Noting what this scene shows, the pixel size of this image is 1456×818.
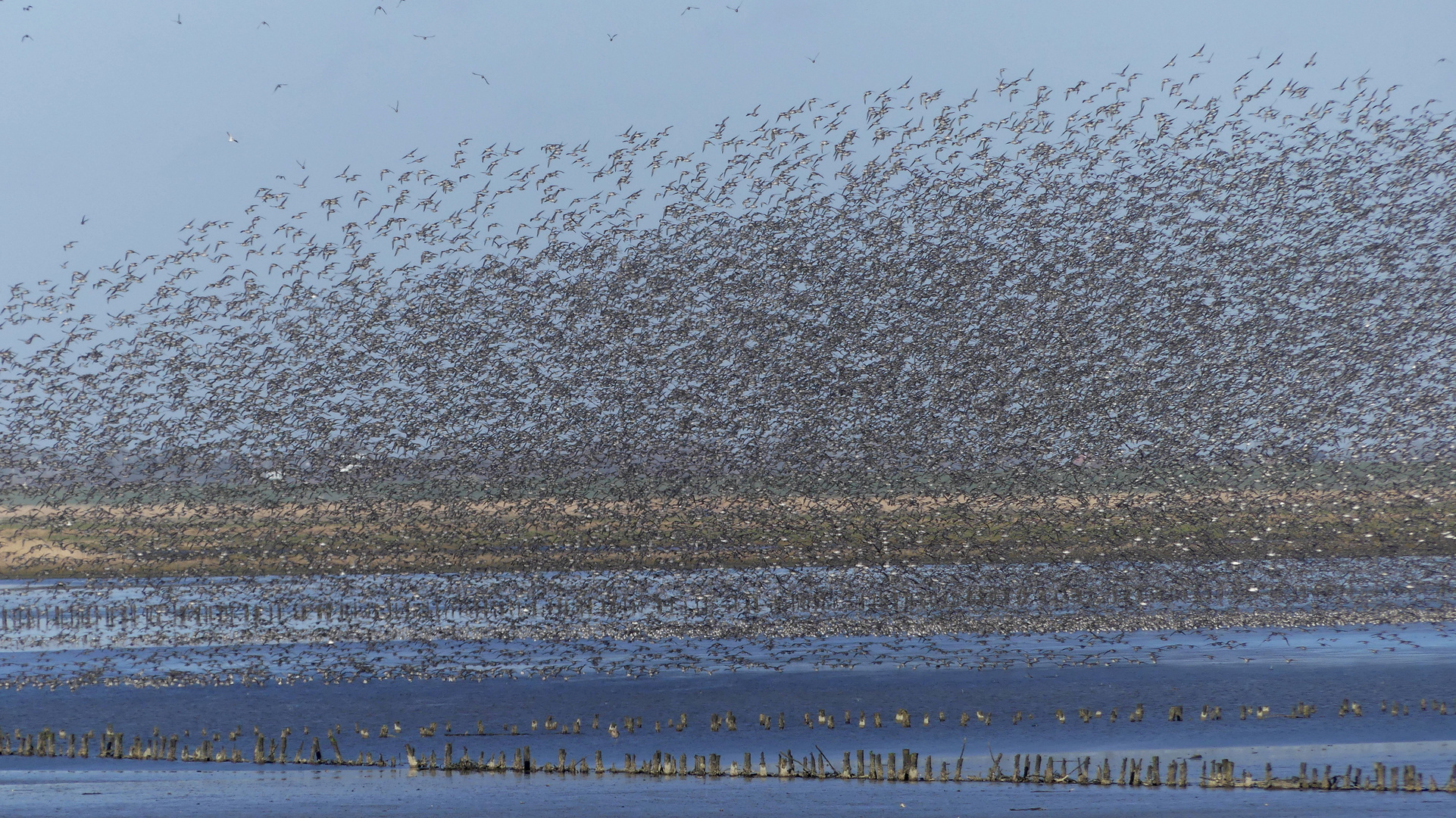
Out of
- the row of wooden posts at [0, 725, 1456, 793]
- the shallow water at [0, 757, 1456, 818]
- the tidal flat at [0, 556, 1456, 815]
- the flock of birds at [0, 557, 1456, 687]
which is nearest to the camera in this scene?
the shallow water at [0, 757, 1456, 818]

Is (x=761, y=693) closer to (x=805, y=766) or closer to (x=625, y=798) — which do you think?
(x=805, y=766)

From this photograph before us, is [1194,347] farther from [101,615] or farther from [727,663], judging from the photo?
[101,615]

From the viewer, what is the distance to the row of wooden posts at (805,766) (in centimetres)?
1872

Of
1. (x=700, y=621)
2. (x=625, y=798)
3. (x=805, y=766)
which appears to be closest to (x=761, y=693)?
(x=805, y=766)

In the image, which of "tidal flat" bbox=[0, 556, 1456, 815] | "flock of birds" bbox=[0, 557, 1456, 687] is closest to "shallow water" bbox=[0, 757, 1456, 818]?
"tidal flat" bbox=[0, 556, 1456, 815]

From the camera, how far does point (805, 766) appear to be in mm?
20719

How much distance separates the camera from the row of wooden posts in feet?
61.4

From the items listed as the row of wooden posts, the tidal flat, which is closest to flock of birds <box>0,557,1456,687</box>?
the tidal flat

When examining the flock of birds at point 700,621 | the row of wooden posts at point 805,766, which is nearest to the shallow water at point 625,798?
the row of wooden posts at point 805,766

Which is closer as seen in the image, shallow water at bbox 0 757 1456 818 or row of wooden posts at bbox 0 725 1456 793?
shallow water at bbox 0 757 1456 818

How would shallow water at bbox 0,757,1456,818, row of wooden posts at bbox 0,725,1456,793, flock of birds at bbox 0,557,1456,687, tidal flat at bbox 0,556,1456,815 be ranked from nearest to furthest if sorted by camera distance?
shallow water at bbox 0,757,1456,818 < row of wooden posts at bbox 0,725,1456,793 < tidal flat at bbox 0,556,1456,815 < flock of birds at bbox 0,557,1456,687

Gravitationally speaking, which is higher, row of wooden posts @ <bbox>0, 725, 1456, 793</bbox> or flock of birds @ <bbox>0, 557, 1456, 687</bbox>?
flock of birds @ <bbox>0, 557, 1456, 687</bbox>

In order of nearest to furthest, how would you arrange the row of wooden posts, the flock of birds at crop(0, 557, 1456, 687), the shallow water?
the shallow water
the row of wooden posts
the flock of birds at crop(0, 557, 1456, 687)

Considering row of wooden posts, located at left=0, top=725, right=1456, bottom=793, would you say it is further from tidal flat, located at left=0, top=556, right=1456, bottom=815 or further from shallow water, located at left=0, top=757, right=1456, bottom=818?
shallow water, located at left=0, top=757, right=1456, bottom=818
